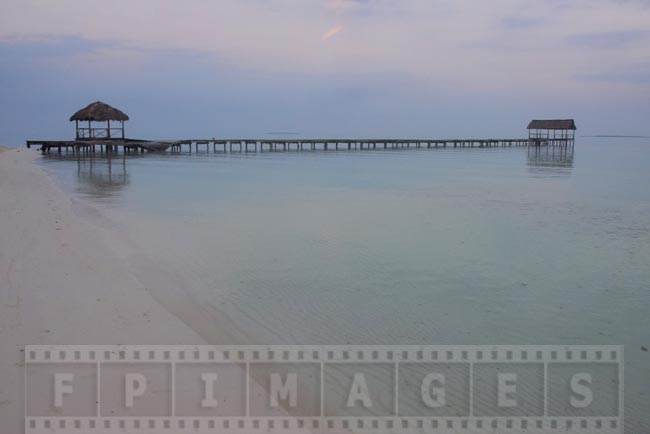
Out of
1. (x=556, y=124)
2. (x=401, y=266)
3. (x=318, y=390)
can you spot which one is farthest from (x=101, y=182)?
(x=556, y=124)

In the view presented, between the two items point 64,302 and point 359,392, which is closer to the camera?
point 359,392

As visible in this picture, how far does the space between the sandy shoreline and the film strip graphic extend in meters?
0.15

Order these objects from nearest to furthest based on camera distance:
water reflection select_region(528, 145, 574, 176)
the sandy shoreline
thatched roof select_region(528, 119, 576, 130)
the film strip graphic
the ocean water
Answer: the film strip graphic, the sandy shoreline, the ocean water, water reflection select_region(528, 145, 574, 176), thatched roof select_region(528, 119, 576, 130)

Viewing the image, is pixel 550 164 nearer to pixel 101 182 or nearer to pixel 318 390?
pixel 101 182

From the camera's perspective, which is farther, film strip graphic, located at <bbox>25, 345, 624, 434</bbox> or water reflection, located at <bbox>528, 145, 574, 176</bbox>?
water reflection, located at <bbox>528, 145, 574, 176</bbox>

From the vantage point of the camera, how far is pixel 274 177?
23.5 meters

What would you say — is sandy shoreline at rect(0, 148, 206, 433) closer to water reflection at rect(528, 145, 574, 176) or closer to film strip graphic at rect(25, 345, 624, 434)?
film strip graphic at rect(25, 345, 624, 434)

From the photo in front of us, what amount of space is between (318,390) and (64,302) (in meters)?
2.70

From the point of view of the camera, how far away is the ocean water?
17.6 ft

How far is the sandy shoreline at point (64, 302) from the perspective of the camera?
13.9ft

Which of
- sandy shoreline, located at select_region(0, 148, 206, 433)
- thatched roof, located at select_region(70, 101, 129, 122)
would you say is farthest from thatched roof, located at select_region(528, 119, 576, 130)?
sandy shoreline, located at select_region(0, 148, 206, 433)

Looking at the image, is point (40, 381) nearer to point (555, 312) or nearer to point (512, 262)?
point (555, 312)

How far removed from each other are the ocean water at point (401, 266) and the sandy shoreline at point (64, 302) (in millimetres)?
388

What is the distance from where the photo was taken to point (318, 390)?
159 inches
